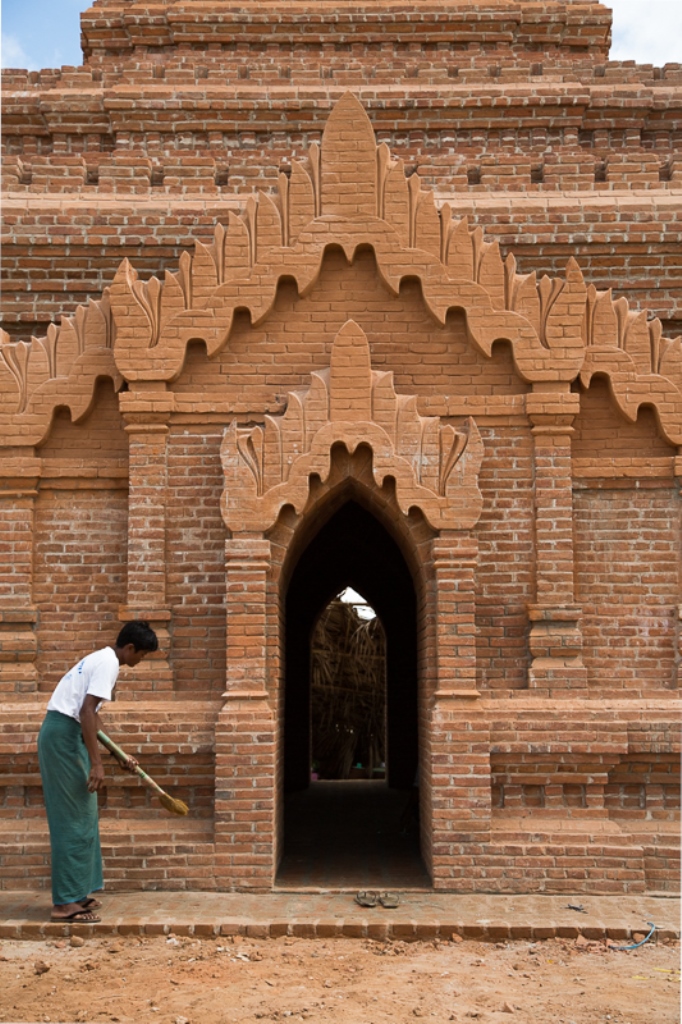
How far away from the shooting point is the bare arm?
21.1 ft

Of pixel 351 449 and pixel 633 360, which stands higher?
pixel 633 360

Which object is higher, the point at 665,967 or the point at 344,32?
the point at 344,32

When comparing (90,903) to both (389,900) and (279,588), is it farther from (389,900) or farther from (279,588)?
(279,588)

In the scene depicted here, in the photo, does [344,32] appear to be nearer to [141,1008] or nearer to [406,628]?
[406,628]

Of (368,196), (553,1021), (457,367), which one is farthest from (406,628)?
(553,1021)

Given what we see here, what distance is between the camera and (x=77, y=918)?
6508 millimetres

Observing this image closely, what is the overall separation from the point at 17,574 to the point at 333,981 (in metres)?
3.81

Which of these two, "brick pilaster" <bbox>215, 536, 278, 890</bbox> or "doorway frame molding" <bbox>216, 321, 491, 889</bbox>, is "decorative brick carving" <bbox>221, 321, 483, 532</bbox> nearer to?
"doorway frame molding" <bbox>216, 321, 491, 889</bbox>

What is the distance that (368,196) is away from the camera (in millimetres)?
8086

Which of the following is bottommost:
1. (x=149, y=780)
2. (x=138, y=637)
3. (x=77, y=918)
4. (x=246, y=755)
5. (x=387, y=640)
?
(x=77, y=918)

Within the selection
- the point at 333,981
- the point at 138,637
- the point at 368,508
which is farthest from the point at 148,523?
the point at 333,981

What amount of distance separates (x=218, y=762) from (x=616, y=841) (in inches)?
108

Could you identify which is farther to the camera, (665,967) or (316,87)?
(316,87)

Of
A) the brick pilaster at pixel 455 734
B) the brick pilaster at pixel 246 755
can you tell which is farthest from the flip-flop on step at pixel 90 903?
the brick pilaster at pixel 455 734
